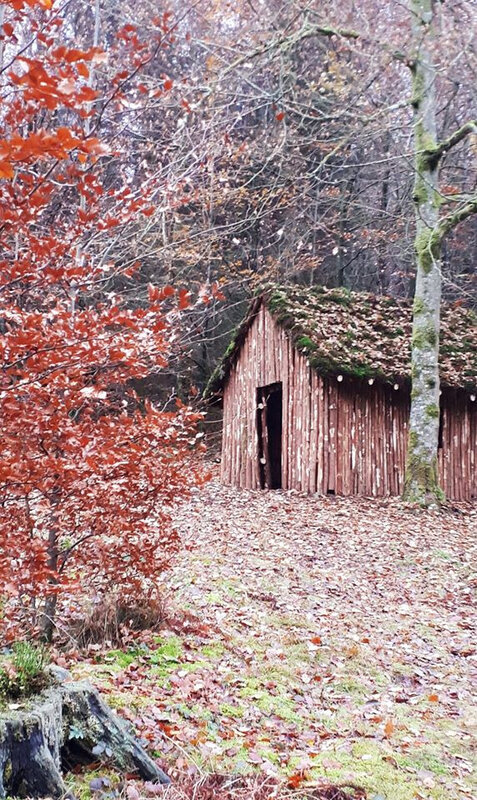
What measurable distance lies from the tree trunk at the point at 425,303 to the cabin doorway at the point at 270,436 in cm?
375

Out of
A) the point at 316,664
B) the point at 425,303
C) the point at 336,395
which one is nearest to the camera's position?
the point at 316,664

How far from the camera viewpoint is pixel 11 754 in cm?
253

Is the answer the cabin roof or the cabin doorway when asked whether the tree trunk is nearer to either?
the cabin roof

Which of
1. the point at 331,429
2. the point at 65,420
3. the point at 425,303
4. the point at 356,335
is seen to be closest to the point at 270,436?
the point at 331,429

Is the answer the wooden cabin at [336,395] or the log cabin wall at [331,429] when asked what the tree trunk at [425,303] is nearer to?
the wooden cabin at [336,395]

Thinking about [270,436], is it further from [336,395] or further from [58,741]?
[58,741]

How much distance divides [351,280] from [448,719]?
80.8 ft

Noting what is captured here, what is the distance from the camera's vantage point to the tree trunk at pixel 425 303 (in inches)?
479

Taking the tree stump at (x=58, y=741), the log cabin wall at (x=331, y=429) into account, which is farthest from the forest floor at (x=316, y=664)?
the log cabin wall at (x=331, y=429)

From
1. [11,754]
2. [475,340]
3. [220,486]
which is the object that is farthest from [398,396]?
[11,754]

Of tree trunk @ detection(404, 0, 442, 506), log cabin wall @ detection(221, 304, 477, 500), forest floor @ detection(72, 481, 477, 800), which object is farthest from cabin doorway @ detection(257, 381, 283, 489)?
forest floor @ detection(72, 481, 477, 800)

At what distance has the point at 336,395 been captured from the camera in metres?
13.6

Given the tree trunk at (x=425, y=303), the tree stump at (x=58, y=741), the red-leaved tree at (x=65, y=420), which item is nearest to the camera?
the tree stump at (x=58, y=741)

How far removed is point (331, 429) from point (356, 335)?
2398 mm
